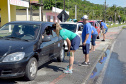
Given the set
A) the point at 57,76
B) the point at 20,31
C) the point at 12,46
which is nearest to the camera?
the point at 12,46

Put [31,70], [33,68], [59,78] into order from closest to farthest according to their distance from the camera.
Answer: [31,70], [33,68], [59,78]

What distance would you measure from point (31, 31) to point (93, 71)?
2.64 m

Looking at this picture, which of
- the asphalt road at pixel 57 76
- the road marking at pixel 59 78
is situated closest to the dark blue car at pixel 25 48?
the asphalt road at pixel 57 76

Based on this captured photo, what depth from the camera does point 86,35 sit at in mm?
7184

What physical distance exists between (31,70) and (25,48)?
0.66m

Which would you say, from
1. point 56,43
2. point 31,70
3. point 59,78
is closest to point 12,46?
point 31,70

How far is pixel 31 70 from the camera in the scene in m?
5.40

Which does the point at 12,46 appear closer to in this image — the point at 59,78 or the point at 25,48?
the point at 25,48

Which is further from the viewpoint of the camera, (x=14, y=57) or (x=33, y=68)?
(x=33, y=68)

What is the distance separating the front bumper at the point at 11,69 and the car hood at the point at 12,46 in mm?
300

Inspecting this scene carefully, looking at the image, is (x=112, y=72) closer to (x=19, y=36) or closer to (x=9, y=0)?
(x=19, y=36)

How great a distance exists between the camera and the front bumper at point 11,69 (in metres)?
4.79

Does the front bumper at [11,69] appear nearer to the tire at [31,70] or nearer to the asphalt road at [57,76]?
the tire at [31,70]

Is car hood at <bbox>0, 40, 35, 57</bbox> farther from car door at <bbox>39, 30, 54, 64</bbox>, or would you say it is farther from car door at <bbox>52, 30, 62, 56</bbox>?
car door at <bbox>52, 30, 62, 56</bbox>
